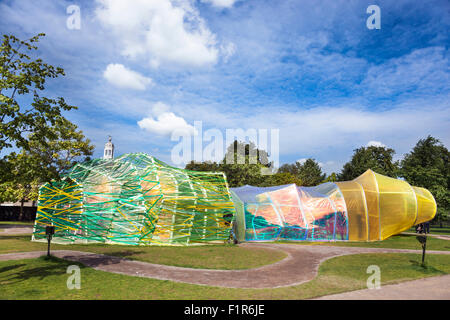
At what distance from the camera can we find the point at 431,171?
116ft

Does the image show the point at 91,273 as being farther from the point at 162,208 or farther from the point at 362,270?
the point at 362,270

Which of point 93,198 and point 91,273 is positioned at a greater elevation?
point 93,198

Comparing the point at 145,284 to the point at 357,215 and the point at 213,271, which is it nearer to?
the point at 213,271

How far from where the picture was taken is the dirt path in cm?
784

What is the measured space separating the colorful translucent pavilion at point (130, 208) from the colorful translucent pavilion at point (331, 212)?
150 inches

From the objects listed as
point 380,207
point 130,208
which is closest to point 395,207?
point 380,207

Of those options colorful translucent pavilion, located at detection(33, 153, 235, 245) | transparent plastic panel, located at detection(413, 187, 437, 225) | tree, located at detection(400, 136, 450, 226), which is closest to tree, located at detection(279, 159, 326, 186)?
tree, located at detection(400, 136, 450, 226)

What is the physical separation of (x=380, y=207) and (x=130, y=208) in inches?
760

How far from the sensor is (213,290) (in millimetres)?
8492

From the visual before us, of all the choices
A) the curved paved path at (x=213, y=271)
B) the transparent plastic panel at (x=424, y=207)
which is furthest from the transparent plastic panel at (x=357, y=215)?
the curved paved path at (x=213, y=271)
